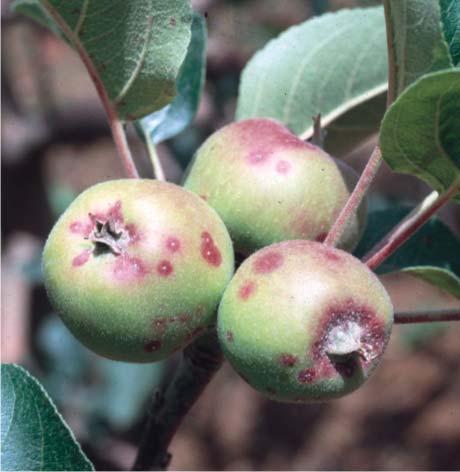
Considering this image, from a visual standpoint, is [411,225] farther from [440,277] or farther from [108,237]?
[108,237]

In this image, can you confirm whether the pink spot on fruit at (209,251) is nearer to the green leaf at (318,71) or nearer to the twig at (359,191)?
the twig at (359,191)

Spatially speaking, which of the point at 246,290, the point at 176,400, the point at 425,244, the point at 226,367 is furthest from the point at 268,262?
the point at 226,367

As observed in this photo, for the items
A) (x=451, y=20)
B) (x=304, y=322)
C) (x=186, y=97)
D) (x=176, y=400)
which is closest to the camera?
(x=304, y=322)

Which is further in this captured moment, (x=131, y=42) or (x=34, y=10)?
(x=34, y=10)

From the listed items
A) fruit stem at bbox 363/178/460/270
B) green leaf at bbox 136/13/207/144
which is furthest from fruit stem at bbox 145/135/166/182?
fruit stem at bbox 363/178/460/270

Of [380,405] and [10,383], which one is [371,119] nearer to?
[10,383]
